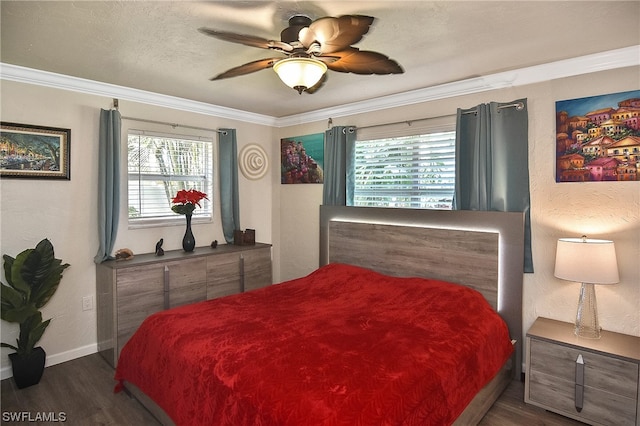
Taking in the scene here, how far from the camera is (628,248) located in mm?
2479

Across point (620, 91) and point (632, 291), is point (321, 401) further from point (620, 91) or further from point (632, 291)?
point (620, 91)

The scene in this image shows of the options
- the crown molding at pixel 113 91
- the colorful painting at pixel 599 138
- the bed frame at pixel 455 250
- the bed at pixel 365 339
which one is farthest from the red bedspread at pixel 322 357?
the crown molding at pixel 113 91

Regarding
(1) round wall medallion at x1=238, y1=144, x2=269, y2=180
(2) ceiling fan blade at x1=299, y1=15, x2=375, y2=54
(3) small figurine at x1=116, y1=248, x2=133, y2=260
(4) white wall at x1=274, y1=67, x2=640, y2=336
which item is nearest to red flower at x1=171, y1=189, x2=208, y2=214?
(3) small figurine at x1=116, y1=248, x2=133, y2=260

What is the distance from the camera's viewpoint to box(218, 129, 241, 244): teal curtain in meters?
4.16

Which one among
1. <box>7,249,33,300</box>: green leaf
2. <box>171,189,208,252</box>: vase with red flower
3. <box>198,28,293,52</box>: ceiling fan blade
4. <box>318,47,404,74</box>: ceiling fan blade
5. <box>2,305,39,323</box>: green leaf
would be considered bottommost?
<box>2,305,39,323</box>: green leaf

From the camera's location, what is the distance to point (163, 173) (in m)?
3.79

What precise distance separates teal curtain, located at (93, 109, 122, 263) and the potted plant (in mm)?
432

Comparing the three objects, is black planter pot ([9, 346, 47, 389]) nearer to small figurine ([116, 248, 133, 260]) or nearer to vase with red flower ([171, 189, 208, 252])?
small figurine ([116, 248, 133, 260])

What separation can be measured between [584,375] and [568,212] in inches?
43.6

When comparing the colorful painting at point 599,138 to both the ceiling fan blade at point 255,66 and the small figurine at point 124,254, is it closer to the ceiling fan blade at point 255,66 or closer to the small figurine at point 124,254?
the ceiling fan blade at point 255,66

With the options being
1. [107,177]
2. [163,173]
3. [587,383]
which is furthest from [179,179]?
[587,383]

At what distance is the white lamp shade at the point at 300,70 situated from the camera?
1852 millimetres

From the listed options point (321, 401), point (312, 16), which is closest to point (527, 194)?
point (312, 16)

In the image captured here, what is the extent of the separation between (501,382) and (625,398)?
704 millimetres
